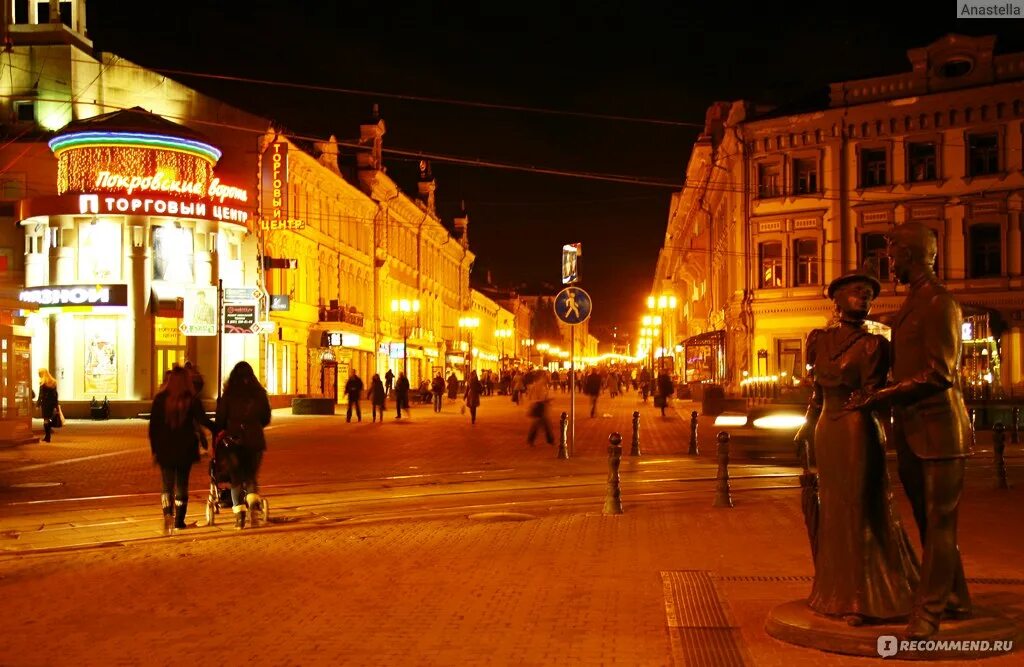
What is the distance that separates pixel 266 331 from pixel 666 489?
83.8ft

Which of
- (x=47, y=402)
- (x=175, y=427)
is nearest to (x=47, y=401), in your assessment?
(x=47, y=402)

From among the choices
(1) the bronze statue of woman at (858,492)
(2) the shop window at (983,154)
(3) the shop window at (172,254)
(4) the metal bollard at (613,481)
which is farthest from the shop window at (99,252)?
(1) the bronze statue of woman at (858,492)

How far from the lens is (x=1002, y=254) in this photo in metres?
38.0

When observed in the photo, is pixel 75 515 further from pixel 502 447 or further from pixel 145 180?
pixel 145 180

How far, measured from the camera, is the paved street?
254 inches

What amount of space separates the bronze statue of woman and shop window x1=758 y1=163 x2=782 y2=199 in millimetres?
36295

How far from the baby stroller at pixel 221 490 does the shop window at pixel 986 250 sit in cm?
3318

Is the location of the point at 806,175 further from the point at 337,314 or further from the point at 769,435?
the point at 769,435

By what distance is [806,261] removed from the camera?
40562 millimetres

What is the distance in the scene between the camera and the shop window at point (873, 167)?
130ft

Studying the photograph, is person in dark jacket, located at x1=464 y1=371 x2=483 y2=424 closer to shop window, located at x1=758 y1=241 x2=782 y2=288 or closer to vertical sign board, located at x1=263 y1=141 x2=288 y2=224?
vertical sign board, located at x1=263 y1=141 x2=288 y2=224

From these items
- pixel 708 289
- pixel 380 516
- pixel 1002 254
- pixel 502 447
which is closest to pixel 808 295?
pixel 1002 254

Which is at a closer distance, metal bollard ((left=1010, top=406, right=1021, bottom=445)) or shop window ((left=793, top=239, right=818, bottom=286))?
metal bollard ((left=1010, top=406, right=1021, bottom=445))

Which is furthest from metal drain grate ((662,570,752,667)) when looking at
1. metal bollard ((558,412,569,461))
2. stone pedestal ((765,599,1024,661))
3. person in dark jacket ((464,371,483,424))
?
person in dark jacket ((464,371,483,424))
